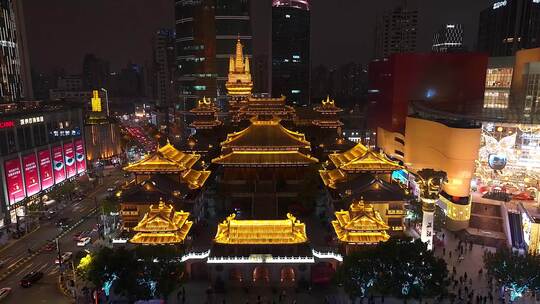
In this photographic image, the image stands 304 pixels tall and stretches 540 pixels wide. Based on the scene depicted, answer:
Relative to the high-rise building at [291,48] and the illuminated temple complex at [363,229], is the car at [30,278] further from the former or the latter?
the high-rise building at [291,48]

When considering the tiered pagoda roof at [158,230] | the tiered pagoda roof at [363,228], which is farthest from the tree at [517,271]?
the tiered pagoda roof at [158,230]

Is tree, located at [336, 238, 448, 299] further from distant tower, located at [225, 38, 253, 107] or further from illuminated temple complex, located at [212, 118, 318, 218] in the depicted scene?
distant tower, located at [225, 38, 253, 107]

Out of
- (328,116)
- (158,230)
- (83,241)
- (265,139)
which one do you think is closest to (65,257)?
(83,241)

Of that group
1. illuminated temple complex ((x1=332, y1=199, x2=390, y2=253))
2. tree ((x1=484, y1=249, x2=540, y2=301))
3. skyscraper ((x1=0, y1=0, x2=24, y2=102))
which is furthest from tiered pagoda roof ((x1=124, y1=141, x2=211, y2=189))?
skyscraper ((x1=0, y1=0, x2=24, y2=102))

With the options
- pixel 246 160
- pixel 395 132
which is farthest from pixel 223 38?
pixel 246 160

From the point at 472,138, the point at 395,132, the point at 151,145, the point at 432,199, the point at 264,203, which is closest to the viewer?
the point at 432,199

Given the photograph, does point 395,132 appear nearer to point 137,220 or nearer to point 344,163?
point 344,163
